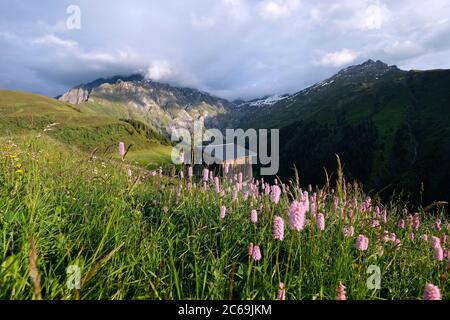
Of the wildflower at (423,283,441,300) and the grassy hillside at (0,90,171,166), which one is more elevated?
the grassy hillside at (0,90,171,166)

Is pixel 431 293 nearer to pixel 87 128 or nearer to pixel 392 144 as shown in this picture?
pixel 87 128

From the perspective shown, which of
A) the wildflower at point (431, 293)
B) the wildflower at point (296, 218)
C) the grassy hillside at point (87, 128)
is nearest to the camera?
the wildflower at point (431, 293)

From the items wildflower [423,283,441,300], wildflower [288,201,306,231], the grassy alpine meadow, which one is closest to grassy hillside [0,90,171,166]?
the grassy alpine meadow

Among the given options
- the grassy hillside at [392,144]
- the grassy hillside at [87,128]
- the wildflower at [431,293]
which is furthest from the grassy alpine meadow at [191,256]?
the grassy hillside at [392,144]

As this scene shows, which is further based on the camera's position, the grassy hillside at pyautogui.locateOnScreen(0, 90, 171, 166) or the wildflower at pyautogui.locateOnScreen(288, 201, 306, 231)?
the grassy hillside at pyautogui.locateOnScreen(0, 90, 171, 166)

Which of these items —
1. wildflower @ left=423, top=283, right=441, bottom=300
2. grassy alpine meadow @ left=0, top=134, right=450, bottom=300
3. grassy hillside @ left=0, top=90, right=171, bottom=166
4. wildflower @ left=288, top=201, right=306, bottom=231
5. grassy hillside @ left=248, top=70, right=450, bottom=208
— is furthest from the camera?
grassy hillside @ left=248, top=70, right=450, bottom=208

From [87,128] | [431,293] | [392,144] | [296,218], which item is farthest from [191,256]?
[392,144]

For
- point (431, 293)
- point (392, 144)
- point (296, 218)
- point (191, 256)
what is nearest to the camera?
point (431, 293)

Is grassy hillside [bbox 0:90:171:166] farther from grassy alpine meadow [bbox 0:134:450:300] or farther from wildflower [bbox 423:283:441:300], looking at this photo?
wildflower [bbox 423:283:441:300]

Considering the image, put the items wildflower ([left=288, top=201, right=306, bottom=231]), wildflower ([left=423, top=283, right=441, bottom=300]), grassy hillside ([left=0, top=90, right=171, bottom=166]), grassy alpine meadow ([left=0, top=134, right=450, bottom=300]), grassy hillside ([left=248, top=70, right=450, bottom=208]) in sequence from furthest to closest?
1. grassy hillside ([left=248, top=70, right=450, bottom=208])
2. grassy hillside ([left=0, top=90, right=171, bottom=166])
3. wildflower ([left=288, top=201, right=306, bottom=231])
4. grassy alpine meadow ([left=0, top=134, right=450, bottom=300])
5. wildflower ([left=423, top=283, right=441, bottom=300])

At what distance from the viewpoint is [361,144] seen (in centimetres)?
15412

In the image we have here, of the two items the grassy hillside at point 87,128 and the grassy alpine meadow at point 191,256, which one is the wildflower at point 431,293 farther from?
the grassy hillside at point 87,128
